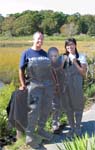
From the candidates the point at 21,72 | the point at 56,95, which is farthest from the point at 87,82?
the point at 21,72

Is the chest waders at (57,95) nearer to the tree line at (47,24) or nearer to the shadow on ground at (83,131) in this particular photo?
the shadow on ground at (83,131)

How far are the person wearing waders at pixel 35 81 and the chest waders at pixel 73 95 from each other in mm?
547

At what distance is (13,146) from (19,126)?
320mm

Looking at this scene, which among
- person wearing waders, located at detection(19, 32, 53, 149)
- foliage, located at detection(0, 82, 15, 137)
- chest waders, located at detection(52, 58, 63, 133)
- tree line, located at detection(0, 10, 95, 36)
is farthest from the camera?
tree line, located at detection(0, 10, 95, 36)

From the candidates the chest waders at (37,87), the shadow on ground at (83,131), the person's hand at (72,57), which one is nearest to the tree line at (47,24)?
the shadow on ground at (83,131)

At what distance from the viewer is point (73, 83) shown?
7.80 m

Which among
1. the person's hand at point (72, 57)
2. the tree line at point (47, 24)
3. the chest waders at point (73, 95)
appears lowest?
the tree line at point (47, 24)

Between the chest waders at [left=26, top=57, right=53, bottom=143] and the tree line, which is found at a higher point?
the chest waders at [left=26, top=57, right=53, bottom=143]

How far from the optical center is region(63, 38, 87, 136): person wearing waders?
Answer: 7656mm

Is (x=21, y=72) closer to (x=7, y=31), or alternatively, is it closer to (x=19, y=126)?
(x=19, y=126)

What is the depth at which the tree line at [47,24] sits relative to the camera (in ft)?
332

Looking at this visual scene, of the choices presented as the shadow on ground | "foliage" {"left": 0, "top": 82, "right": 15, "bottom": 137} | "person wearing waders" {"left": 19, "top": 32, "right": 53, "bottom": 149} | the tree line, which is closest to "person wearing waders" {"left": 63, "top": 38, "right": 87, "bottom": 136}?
the shadow on ground

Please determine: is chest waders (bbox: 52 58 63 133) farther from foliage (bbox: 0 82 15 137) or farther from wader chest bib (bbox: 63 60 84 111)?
foliage (bbox: 0 82 15 137)

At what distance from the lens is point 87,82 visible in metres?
13.7
